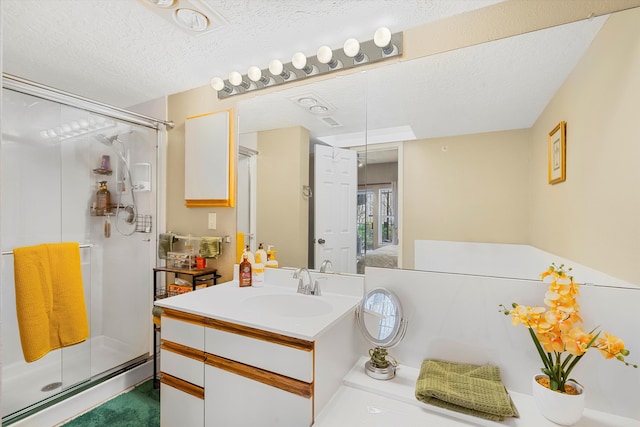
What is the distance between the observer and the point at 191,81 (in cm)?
219

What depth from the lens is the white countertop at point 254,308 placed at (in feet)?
3.94

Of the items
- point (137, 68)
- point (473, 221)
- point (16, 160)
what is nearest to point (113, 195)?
point (16, 160)

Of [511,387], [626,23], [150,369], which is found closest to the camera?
[626,23]

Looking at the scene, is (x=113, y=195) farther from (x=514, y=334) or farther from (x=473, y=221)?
(x=514, y=334)

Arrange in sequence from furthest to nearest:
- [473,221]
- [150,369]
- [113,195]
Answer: [113,195]
[150,369]
[473,221]

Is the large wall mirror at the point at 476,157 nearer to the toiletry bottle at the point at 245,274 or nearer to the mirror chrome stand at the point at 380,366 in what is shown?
the toiletry bottle at the point at 245,274

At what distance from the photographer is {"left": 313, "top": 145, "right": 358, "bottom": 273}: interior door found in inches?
65.7

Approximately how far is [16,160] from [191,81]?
1.40 metres

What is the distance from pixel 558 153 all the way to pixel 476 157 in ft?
0.98

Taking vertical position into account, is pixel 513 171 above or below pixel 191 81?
below

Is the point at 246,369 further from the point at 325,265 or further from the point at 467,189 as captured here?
the point at 467,189

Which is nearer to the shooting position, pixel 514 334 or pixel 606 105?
pixel 606 105

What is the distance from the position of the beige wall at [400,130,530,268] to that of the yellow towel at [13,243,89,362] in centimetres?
207

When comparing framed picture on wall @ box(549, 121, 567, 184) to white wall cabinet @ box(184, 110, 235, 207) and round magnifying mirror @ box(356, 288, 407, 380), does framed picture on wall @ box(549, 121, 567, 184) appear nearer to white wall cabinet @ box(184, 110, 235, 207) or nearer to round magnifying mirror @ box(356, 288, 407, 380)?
round magnifying mirror @ box(356, 288, 407, 380)
